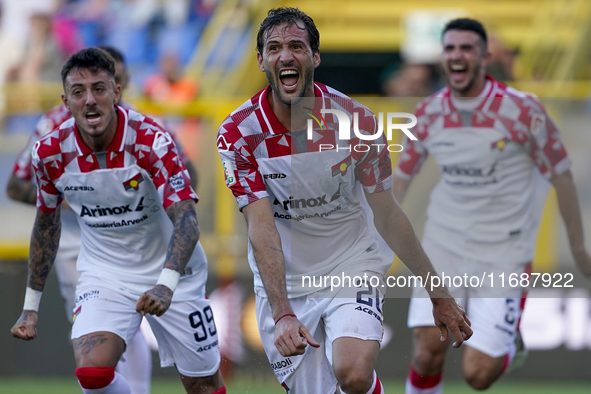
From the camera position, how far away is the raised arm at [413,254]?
14.8ft

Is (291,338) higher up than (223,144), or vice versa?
(223,144)

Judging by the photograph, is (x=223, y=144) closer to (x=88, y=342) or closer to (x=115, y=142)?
(x=115, y=142)

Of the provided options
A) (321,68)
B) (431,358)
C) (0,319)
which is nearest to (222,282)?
(0,319)

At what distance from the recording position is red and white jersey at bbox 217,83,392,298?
4.60 meters

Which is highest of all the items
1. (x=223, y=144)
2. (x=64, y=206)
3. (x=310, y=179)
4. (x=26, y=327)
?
(x=223, y=144)

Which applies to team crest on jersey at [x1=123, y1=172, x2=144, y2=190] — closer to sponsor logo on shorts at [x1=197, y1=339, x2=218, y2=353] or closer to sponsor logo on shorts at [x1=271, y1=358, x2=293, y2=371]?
sponsor logo on shorts at [x1=197, y1=339, x2=218, y2=353]

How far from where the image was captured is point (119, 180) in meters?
5.18

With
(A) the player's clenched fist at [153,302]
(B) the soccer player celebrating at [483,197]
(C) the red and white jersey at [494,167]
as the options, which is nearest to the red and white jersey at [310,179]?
(A) the player's clenched fist at [153,302]

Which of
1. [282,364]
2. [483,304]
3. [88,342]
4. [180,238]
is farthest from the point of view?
[483,304]

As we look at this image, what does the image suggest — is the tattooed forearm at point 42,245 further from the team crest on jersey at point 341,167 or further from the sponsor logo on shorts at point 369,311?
the sponsor logo on shorts at point 369,311

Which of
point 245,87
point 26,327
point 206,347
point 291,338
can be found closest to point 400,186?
point 206,347

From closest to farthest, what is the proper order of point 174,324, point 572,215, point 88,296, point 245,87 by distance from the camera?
point 88,296, point 174,324, point 572,215, point 245,87

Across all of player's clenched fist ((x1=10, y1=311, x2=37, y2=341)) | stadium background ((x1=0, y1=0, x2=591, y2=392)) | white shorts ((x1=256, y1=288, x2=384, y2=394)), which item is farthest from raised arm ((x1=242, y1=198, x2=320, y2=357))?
stadium background ((x1=0, y1=0, x2=591, y2=392))

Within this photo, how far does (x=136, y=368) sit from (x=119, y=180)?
171 cm
